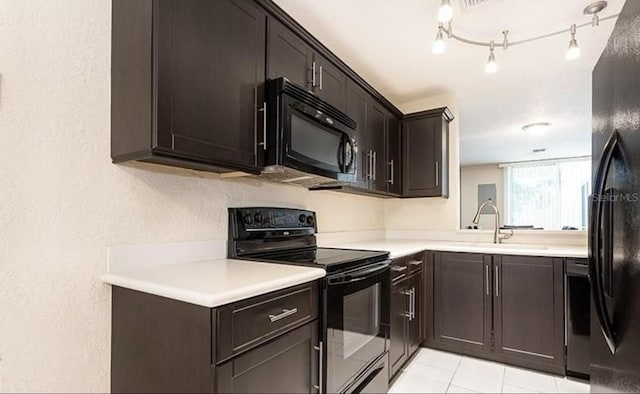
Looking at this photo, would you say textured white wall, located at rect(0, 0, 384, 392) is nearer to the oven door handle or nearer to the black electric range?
the black electric range

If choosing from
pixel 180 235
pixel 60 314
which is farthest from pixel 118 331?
pixel 180 235

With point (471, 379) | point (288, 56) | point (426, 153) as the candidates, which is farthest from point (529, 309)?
point (288, 56)

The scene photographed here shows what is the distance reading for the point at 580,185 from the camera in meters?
6.90

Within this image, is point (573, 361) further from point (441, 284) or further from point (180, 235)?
point (180, 235)

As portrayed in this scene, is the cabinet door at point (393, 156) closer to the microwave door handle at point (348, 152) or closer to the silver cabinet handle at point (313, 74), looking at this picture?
the microwave door handle at point (348, 152)

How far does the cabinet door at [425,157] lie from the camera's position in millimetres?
3178

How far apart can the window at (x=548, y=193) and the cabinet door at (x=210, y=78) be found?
7.20 m

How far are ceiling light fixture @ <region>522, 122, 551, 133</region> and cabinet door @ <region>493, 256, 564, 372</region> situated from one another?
8.95ft

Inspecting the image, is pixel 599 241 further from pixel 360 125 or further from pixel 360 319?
pixel 360 125

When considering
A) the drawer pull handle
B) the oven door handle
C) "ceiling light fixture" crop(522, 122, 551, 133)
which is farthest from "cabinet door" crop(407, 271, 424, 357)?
"ceiling light fixture" crop(522, 122, 551, 133)

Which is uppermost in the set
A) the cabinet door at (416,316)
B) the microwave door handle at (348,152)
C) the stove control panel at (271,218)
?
the microwave door handle at (348,152)

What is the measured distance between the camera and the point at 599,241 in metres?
1.39

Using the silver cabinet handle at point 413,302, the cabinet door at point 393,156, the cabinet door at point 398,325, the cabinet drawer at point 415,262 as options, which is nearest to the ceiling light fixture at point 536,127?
the cabinet door at point 393,156

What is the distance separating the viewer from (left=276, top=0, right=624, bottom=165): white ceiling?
1.99 m
